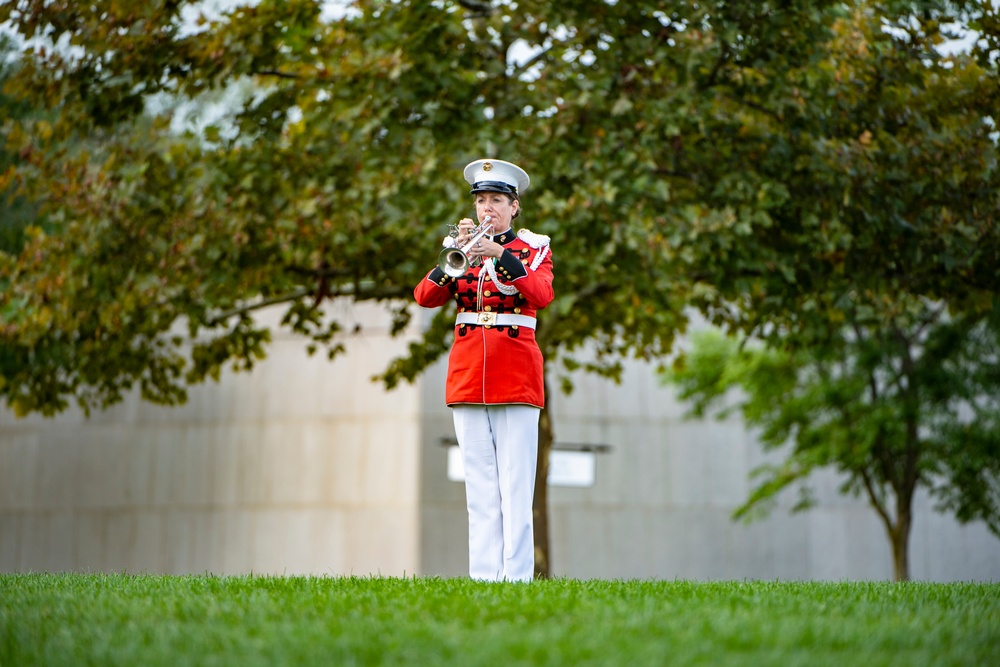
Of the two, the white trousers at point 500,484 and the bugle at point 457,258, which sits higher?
the bugle at point 457,258

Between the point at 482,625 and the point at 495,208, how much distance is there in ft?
8.80

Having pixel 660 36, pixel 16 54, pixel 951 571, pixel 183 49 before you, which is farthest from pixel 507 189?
pixel 951 571

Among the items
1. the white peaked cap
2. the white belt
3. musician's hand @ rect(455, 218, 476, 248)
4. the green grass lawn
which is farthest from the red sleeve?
the green grass lawn

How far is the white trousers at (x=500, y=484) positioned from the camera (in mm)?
6812

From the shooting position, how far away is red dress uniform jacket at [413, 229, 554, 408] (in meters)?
6.79

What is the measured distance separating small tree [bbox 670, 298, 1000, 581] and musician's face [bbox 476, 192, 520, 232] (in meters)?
11.5

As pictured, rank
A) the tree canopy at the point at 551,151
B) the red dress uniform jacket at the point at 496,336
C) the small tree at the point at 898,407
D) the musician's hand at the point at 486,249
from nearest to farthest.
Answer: the musician's hand at the point at 486,249 → the red dress uniform jacket at the point at 496,336 → the tree canopy at the point at 551,151 → the small tree at the point at 898,407

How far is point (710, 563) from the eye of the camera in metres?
25.0

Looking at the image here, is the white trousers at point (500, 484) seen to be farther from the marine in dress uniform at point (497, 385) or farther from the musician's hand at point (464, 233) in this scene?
the musician's hand at point (464, 233)

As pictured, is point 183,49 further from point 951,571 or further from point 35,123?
point 951,571

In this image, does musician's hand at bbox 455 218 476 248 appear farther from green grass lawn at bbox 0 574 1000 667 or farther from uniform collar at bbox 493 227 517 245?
green grass lawn at bbox 0 574 1000 667

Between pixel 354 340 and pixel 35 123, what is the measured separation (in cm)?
1259

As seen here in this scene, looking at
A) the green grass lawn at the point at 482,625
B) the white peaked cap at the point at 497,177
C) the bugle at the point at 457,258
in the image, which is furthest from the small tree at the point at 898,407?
the green grass lawn at the point at 482,625

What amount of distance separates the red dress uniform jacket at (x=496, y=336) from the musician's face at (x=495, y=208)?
0.06 metres
